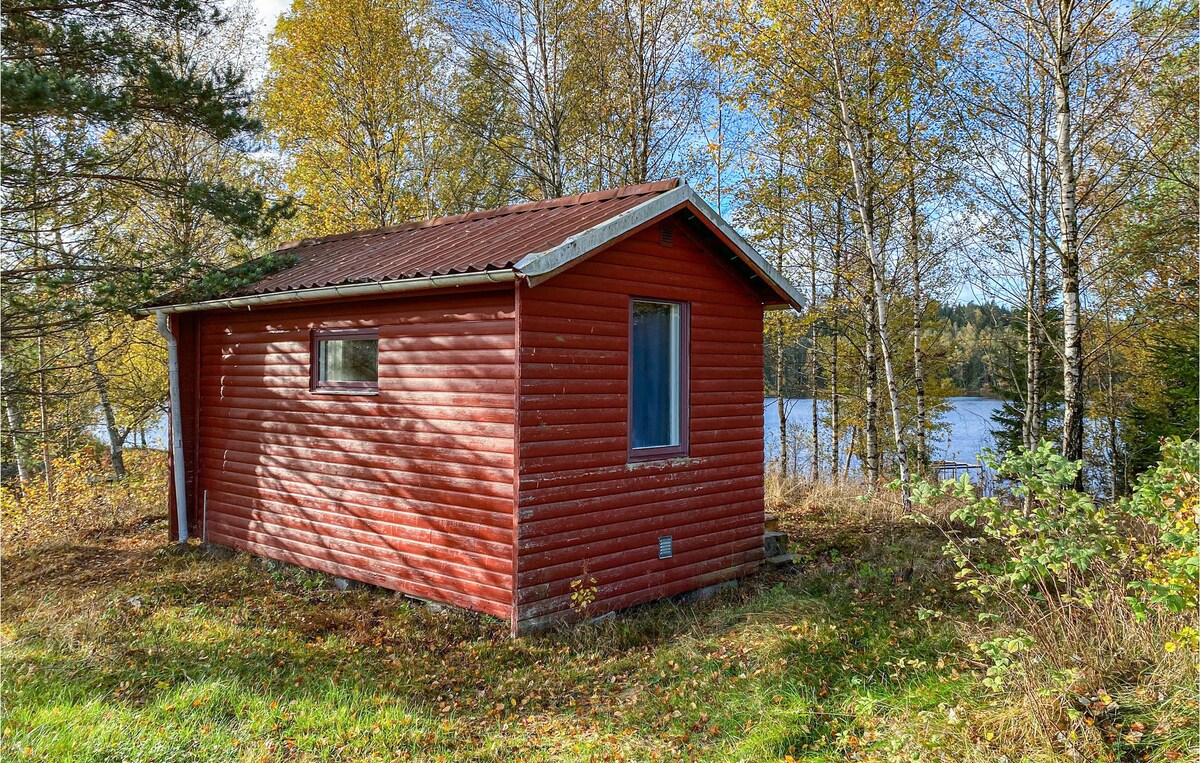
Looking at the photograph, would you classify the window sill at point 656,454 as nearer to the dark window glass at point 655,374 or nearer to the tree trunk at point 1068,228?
the dark window glass at point 655,374

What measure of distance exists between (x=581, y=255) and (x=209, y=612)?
4.94 meters

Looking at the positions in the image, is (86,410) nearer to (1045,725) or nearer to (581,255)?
(581,255)

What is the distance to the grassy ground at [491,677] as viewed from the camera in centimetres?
439

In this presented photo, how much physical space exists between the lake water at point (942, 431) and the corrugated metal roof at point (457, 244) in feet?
21.7

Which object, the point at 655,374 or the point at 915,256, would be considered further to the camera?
the point at 915,256

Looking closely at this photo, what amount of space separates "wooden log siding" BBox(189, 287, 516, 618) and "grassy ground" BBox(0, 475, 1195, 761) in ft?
1.62

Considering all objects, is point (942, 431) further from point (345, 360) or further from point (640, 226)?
point (345, 360)

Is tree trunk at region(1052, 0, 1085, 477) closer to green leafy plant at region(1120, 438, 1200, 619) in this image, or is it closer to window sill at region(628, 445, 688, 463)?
window sill at region(628, 445, 688, 463)

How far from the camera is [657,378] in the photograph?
26.1ft

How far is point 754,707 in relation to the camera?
495 centimetres

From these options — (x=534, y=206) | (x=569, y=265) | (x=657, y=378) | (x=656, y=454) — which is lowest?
(x=656, y=454)

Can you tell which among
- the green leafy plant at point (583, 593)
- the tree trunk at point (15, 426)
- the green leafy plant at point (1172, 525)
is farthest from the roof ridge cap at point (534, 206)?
the tree trunk at point (15, 426)

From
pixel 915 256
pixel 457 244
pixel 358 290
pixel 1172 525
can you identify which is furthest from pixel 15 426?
pixel 915 256

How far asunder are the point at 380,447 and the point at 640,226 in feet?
11.4
